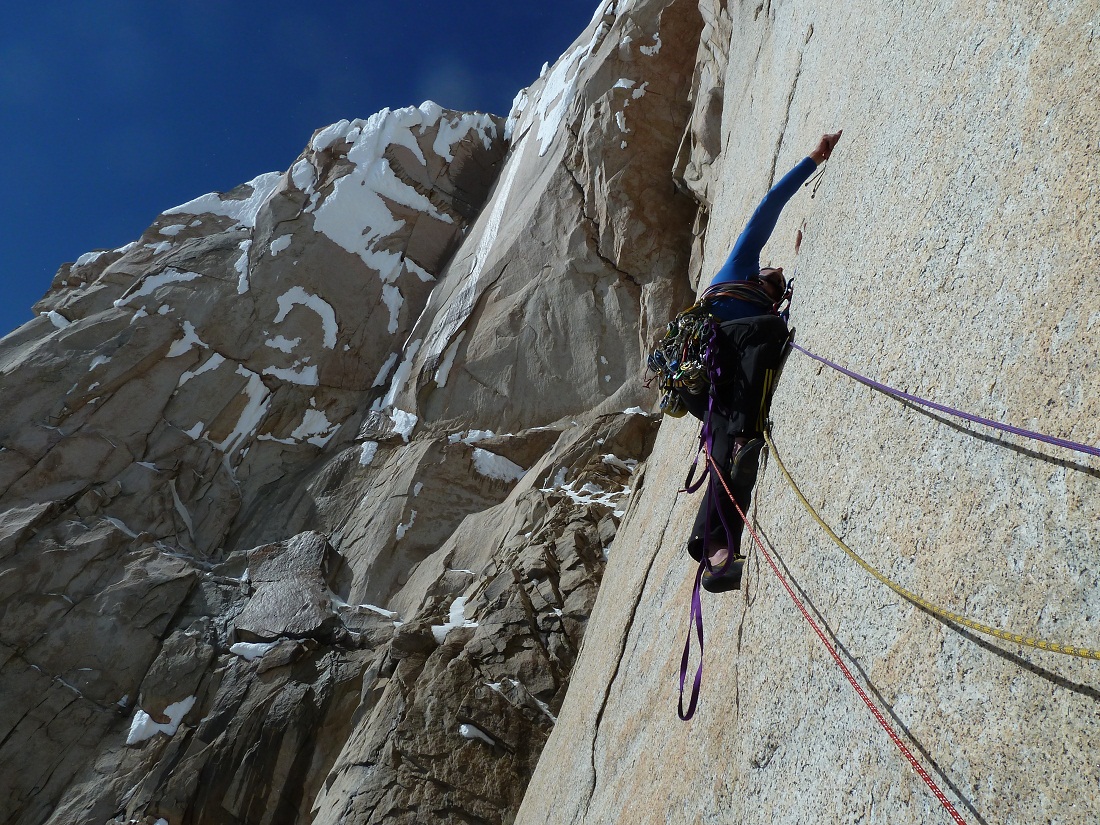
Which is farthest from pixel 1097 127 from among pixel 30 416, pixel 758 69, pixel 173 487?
pixel 30 416

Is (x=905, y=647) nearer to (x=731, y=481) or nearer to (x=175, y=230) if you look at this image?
(x=731, y=481)

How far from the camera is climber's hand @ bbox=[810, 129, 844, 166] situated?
421 cm

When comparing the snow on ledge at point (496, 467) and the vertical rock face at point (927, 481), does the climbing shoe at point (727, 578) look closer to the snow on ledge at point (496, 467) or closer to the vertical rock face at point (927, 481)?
the vertical rock face at point (927, 481)

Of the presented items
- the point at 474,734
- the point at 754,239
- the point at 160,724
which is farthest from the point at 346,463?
the point at 754,239

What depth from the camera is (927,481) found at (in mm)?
2363

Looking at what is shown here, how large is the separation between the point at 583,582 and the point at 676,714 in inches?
207

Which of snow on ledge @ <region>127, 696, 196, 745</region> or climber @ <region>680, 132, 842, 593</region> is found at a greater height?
climber @ <region>680, 132, 842, 593</region>

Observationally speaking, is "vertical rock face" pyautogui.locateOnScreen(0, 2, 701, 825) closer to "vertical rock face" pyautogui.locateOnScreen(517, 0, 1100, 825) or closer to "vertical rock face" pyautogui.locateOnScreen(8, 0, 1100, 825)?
"vertical rock face" pyautogui.locateOnScreen(8, 0, 1100, 825)

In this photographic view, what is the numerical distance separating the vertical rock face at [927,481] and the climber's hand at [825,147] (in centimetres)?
10

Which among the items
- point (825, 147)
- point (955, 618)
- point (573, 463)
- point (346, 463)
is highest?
point (573, 463)

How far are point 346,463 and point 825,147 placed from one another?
1360cm

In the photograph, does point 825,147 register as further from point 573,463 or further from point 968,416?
point 573,463

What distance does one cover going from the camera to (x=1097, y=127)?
2072mm

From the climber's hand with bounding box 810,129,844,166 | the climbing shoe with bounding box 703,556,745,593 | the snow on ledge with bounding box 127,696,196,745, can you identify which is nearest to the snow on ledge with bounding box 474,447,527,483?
the snow on ledge with bounding box 127,696,196,745
